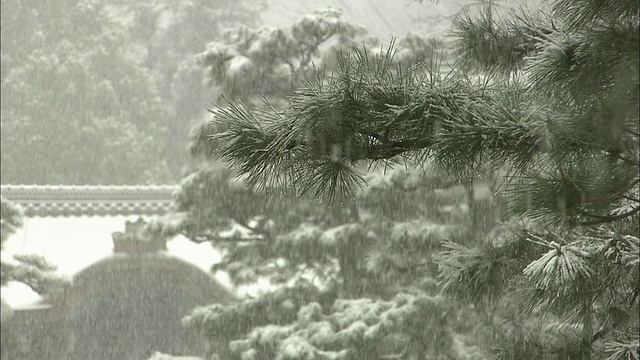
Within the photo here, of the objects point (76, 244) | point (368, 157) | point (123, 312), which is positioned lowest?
point (123, 312)

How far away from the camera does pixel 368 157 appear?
35.5 inches

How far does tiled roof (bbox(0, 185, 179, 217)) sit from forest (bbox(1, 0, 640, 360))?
4.23 ft

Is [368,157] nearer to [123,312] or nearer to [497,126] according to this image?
[497,126]

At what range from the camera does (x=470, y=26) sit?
1.39 m

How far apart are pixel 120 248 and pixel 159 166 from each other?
2.59 m

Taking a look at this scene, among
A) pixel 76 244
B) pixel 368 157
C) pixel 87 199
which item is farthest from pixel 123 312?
pixel 368 157

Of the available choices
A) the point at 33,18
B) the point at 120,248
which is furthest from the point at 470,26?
the point at 33,18

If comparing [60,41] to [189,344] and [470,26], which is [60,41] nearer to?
[189,344]

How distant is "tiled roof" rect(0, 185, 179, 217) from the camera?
16.3 ft

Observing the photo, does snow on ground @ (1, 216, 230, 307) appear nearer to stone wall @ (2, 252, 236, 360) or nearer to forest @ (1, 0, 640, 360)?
stone wall @ (2, 252, 236, 360)

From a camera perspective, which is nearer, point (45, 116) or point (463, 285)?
point (463, 285)

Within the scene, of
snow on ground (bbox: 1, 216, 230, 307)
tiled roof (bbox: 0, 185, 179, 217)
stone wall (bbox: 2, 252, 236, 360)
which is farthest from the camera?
tiled roof (bbox: 0, 185, 179, 217)

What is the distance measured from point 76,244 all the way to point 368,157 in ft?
14.2

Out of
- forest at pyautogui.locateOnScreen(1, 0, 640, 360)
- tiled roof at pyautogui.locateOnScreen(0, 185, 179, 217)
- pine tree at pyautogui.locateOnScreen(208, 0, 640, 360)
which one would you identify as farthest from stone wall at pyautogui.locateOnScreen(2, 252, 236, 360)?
pine tree at pyautogui.locateOnScreen(208, 0, 640, 360)
